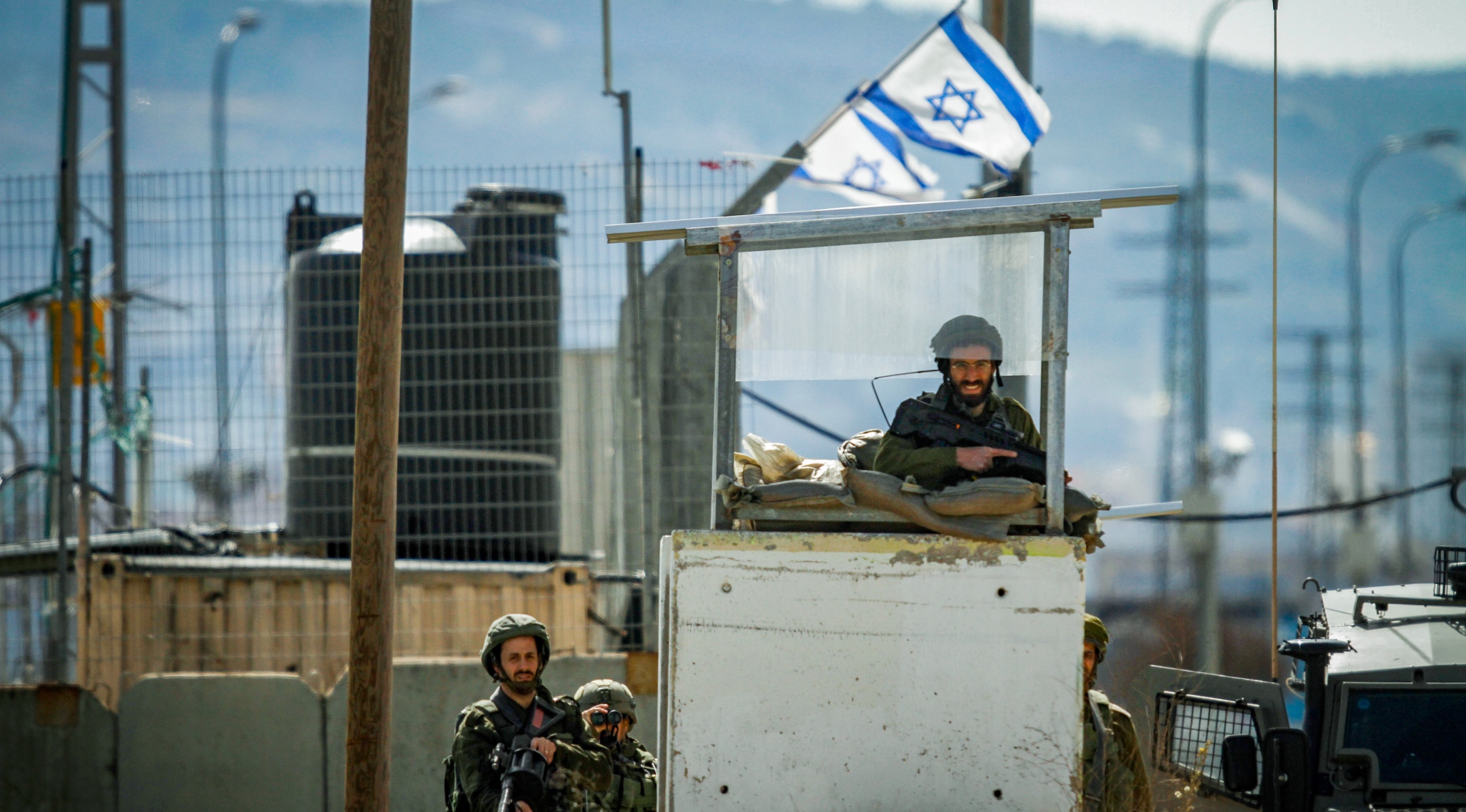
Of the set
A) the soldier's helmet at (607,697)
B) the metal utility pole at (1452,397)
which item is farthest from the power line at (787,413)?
the metal utility pole at (1452,397)

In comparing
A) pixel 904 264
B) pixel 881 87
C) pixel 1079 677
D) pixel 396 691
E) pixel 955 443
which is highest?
pixel 881 87

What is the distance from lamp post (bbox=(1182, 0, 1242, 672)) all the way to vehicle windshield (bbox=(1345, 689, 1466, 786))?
1484 centimetres

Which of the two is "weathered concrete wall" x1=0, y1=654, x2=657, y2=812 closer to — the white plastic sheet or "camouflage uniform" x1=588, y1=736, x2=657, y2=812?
"camouflage uniform" x1=588, y1=736, x2=657, y2=812

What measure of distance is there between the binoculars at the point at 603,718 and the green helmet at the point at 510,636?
726mm

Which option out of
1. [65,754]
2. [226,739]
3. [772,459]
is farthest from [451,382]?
[772,459]

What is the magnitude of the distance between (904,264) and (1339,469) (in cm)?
9140

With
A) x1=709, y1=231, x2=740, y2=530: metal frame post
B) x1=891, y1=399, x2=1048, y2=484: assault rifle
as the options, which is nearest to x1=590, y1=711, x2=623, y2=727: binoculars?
x1=709, y1=231, x2=740, y2=530: metal frame post

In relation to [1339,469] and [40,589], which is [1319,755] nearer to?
[40,589]

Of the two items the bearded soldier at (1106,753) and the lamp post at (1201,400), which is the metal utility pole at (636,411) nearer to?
the bearded soldier at (1106,753)

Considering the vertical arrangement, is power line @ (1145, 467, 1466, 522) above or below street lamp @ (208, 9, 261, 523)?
below

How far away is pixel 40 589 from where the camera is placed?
35.7ft

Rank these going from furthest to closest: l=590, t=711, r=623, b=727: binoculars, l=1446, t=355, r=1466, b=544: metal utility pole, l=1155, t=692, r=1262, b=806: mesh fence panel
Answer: l=1446, t=355, r=1466, b=544: metal utility pole
l=590, t=711, r=623, b=727: binoculars
l=1155, t=692, r=1262, b=806: mesh fence panel

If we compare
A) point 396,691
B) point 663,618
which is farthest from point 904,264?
point 396,691

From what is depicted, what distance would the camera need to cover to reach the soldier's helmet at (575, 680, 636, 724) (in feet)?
22.3
